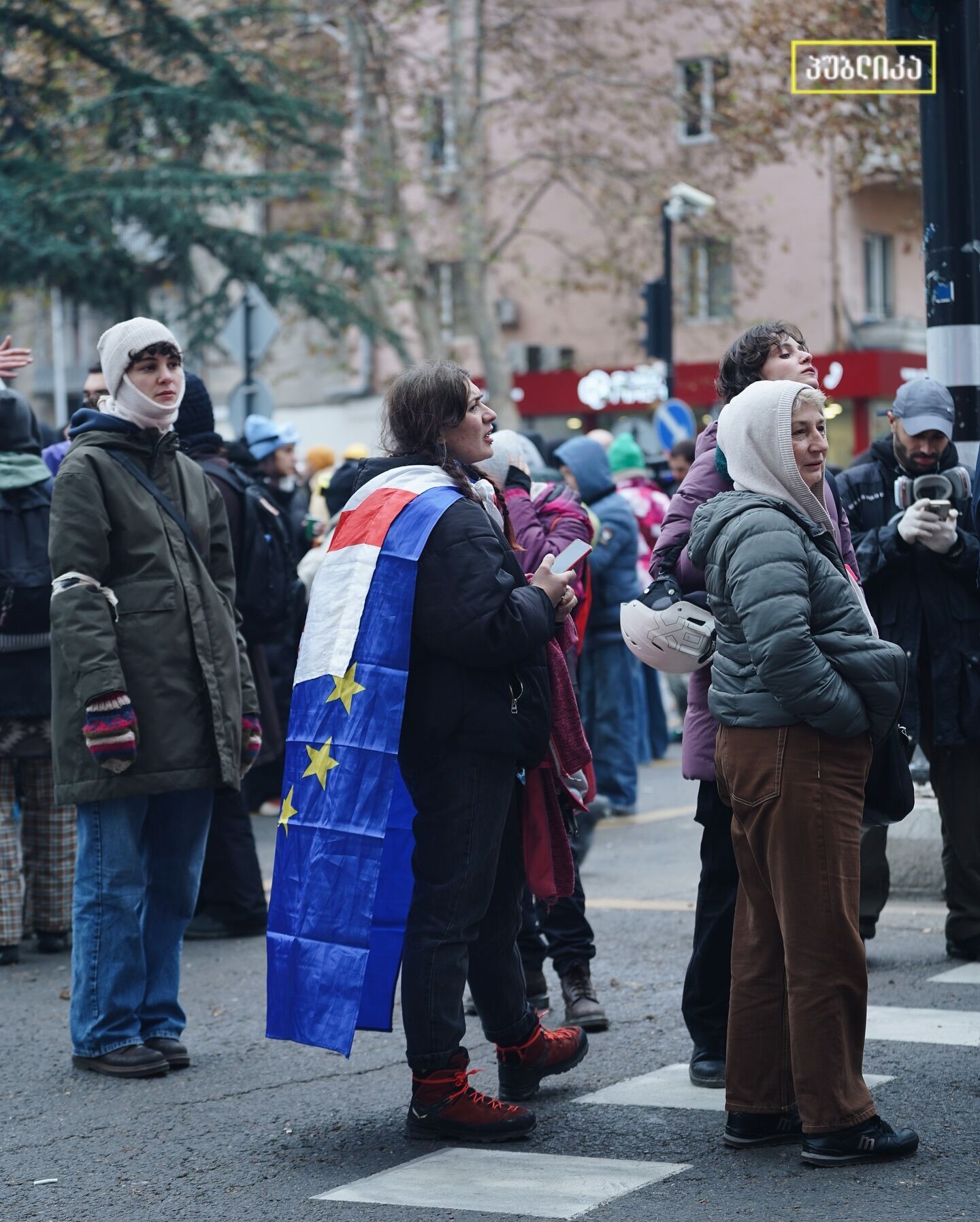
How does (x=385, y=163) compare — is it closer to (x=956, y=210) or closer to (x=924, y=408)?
(x=956, y=210)

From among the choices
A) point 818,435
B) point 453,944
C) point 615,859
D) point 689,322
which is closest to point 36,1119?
point 453,944

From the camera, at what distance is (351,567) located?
4.84 m

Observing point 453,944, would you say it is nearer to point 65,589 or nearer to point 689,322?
point 65,589

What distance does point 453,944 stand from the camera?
4758 millimetres

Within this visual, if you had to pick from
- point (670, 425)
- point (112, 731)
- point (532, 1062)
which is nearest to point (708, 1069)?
point (532, 1062)

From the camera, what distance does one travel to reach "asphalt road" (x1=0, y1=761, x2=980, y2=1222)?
4.27 m

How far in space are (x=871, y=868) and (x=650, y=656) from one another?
7.43 feet

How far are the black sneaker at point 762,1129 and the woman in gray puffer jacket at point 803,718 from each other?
9 centimetres

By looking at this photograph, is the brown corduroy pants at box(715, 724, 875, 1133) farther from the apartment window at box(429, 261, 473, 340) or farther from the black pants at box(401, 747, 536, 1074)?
the apartment window at box(429, 261, 473, 340)

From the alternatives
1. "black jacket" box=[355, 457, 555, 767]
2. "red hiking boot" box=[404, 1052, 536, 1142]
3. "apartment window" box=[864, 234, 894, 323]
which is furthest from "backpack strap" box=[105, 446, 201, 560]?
"apartment window" box=[864, 234, 894, 323]

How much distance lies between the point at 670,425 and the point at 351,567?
52.8 ft

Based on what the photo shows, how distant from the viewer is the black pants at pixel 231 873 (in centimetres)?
788

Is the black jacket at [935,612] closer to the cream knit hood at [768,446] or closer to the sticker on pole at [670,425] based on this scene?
the cream knit hood at [768,446]

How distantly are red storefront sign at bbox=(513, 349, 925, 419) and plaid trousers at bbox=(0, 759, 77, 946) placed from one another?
21830 mm
